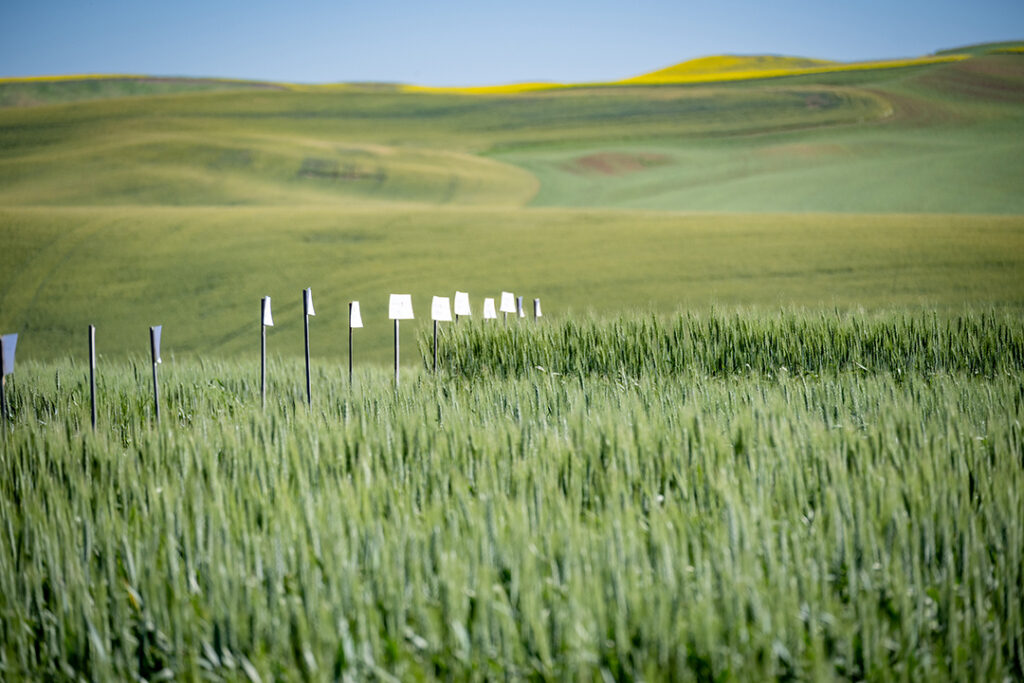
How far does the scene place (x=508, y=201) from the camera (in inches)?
1417

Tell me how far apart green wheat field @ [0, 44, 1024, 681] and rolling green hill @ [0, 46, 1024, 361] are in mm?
175

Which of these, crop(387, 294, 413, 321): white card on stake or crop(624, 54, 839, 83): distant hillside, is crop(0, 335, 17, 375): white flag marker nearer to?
crop(387, 294, 413, 321): white card on stake

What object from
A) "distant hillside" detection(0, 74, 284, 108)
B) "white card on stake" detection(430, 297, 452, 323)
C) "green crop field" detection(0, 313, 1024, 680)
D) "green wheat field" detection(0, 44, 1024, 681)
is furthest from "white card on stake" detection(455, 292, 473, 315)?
"distant hillside" detection(0, 74, 284, 108)

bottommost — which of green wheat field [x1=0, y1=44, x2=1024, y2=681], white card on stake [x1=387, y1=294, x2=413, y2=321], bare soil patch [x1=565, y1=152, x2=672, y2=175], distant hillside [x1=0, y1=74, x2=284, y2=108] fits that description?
green wheat field [x1=0, y1=44, x2=1024, y2=681]

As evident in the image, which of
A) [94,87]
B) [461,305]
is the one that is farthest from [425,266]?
Result: [94,87]

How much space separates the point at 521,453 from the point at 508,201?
105 ft

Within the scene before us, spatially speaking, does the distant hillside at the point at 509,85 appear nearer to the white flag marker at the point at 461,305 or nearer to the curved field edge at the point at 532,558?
the white flag marker at the point at 461,305

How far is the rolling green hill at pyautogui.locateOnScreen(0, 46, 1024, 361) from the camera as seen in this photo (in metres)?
18.3

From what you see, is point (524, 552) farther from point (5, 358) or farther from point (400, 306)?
Result: point (400, 306)

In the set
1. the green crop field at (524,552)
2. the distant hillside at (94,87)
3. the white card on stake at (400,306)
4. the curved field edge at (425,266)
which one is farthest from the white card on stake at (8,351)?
the distant hillside at (94,87)

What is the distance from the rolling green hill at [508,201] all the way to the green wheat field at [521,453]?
0.57 feet

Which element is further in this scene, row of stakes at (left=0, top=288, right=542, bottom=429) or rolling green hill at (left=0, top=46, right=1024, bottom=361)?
rolling green hill at (left=0, top=46, right=1024, bottom=361)

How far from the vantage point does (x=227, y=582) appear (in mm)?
2934

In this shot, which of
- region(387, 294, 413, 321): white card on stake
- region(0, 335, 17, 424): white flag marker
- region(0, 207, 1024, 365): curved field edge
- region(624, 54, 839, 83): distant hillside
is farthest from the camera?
region(624, 54, 839, 83): distant hillside
